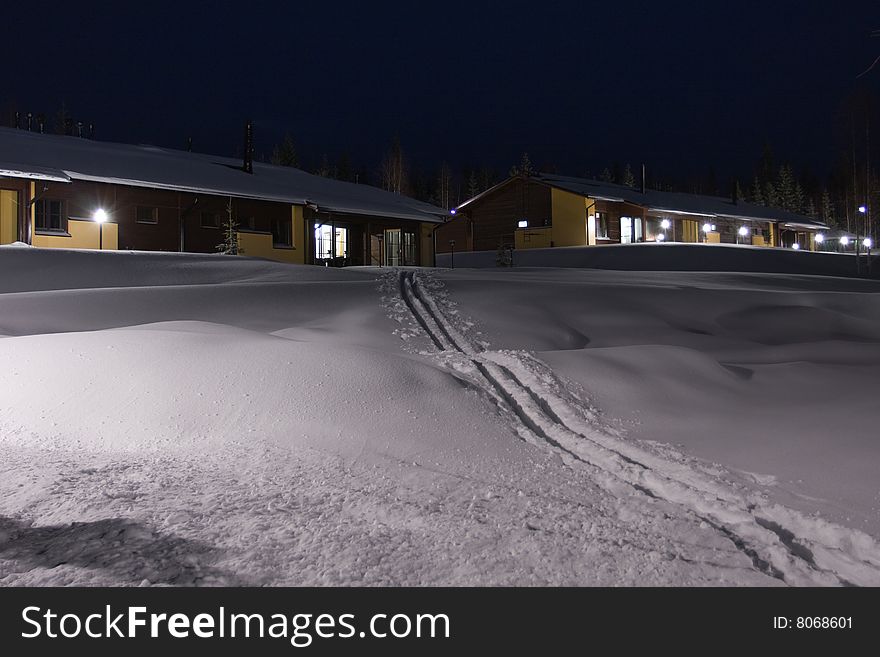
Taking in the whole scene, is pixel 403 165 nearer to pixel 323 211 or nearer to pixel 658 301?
pixel 323 211

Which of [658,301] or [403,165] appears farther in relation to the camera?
[403,165]

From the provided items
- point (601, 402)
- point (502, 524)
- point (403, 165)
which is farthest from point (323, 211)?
point (403, 165)

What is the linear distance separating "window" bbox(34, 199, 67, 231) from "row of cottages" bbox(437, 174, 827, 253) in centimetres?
2183

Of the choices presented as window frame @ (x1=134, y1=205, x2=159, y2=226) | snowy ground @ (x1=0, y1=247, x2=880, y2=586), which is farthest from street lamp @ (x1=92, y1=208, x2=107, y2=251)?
snowy ground @ (x1=0, y1=247, x2=880, y2=586)

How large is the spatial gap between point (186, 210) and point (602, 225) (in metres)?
25.7

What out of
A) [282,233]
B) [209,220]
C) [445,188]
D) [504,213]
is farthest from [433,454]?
[445,188]

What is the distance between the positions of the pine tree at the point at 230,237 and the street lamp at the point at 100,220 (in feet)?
14.5

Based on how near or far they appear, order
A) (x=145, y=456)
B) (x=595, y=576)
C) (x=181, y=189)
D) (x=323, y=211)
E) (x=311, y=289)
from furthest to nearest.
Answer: (x=323, y=211) < (x=181, y=189) < (x=311, y=289) < (x=145, y=456) < (x=595, y=576)

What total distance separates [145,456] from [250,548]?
2.36 meters

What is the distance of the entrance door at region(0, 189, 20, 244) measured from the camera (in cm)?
2094

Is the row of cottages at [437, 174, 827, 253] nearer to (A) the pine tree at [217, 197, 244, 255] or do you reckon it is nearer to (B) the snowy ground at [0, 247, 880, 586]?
(A) the pine tree at [217, 197, 244, 255]

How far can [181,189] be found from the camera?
24203 mm

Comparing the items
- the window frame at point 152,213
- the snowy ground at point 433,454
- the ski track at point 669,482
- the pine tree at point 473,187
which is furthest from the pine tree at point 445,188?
the ski track at point 669,482

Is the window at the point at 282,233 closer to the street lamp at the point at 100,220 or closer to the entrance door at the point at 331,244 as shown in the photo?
the entrance door at the point at 331,244
